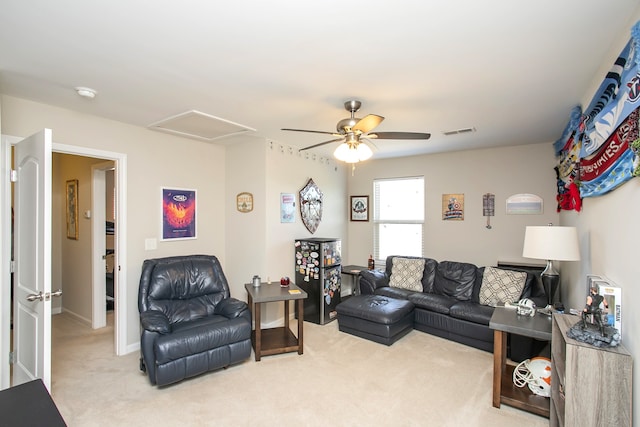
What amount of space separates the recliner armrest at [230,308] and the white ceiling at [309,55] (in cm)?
192

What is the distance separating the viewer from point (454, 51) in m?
1.93

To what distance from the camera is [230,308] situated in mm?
3279

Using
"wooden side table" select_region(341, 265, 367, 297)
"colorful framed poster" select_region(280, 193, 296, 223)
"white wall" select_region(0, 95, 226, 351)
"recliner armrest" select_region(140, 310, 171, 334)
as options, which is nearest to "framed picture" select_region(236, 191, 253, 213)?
"white wall" select_region(0, 95, 226, 351)

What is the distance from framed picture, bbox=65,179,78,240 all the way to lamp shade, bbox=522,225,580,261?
567 centimetres

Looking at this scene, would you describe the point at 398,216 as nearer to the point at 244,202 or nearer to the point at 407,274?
the point at 407,274

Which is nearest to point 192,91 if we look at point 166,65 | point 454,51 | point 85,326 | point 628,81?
point 166,65

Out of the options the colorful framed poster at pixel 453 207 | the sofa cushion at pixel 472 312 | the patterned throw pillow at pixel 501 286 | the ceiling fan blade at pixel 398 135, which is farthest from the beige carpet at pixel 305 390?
the ceiling fan blade at pixel 398 135

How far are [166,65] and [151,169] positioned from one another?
6.13ft

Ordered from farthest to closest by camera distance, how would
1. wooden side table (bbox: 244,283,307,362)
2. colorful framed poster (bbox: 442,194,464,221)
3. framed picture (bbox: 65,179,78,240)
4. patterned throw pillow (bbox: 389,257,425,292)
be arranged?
colorful framed poster (bbox: 442,194,464,221)
framed picture (bbox: 65,179,78,240)
patterned throw pillow (bbox: 389,257,425,292)
wooden side table (bbox: 244,283,307,362)

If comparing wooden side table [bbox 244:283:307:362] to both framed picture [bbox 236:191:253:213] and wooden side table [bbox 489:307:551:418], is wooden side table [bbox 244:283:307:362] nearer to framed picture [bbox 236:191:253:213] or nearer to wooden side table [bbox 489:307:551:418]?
framed picture [bbox 236:191:253:213]

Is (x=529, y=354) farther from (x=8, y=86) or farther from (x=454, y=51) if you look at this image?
(x=8, y=86)

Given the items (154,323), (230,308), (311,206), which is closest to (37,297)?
(154,323)

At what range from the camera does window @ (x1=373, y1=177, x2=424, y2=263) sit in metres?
5.29

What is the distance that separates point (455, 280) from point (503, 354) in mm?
1646
